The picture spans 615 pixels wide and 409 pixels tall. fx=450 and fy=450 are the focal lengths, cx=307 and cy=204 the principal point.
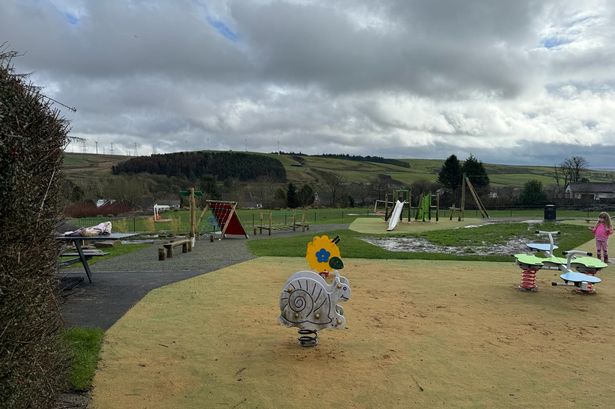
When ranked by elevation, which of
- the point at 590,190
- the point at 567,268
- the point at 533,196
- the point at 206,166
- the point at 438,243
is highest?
the point at 206,166

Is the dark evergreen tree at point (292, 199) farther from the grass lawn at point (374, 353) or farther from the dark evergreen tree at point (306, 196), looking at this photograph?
the grass lawn at point (374, 353)

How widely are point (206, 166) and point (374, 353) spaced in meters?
93.5

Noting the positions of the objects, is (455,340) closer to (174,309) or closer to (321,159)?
(174,309)

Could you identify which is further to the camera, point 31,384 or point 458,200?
point 458,200

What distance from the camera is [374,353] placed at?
227 inches

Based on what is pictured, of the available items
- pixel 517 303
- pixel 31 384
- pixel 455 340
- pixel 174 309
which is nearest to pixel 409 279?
pixel 517 303

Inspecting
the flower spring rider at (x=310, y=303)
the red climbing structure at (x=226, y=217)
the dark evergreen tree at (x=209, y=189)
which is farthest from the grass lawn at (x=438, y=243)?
the dark evergreen tree at (x=209, y=189)

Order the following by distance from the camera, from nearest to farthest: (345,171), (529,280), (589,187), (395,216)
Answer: (529,280) < (395,216) < (589,187) < (345,171)

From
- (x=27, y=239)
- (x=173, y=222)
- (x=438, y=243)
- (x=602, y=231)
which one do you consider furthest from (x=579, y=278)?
(x=173, y=222)

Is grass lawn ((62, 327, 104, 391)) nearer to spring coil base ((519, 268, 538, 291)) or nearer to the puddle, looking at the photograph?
spring coil base ((519, 268, 538, 291))

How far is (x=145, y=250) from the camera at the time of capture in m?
18.1

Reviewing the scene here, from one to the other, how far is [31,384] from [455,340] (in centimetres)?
516

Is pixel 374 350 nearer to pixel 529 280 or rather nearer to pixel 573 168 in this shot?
pixel 529 280

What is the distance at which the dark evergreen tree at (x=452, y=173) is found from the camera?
65.7 m
